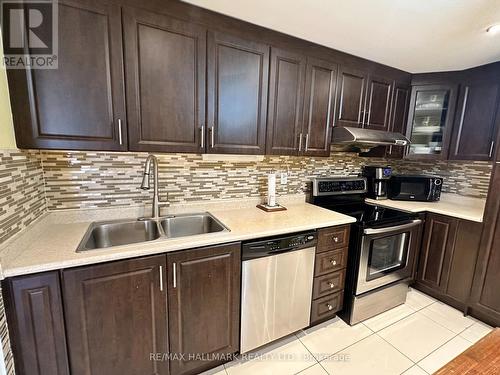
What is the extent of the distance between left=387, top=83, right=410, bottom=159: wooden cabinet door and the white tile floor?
1.59 metres

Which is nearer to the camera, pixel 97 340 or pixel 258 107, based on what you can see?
pixel 97 340

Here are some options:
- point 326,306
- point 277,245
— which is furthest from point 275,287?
point 326,306

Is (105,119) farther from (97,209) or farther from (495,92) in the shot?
(495,92)

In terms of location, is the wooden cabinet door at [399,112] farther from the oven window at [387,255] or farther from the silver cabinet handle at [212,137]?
the silver cabinet handle at [212,137]

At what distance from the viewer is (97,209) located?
62.2 inches

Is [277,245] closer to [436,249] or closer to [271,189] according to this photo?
[271,189]

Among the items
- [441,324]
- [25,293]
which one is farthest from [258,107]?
[441,324]

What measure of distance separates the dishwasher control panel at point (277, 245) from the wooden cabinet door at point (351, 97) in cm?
105

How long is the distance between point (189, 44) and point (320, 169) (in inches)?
66.6

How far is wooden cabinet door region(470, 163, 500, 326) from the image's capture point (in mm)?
1879

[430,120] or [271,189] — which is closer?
[271,189]

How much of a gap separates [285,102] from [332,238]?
1.11 meters

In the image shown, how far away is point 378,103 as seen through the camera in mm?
2201

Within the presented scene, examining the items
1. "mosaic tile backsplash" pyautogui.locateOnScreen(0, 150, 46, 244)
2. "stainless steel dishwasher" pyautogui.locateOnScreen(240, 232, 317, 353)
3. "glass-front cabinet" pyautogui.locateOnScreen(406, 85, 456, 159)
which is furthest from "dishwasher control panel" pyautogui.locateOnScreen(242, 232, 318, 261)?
"glass-front cabinet" pyautogui.locateOnScreen(406, 85, 456, 159)
